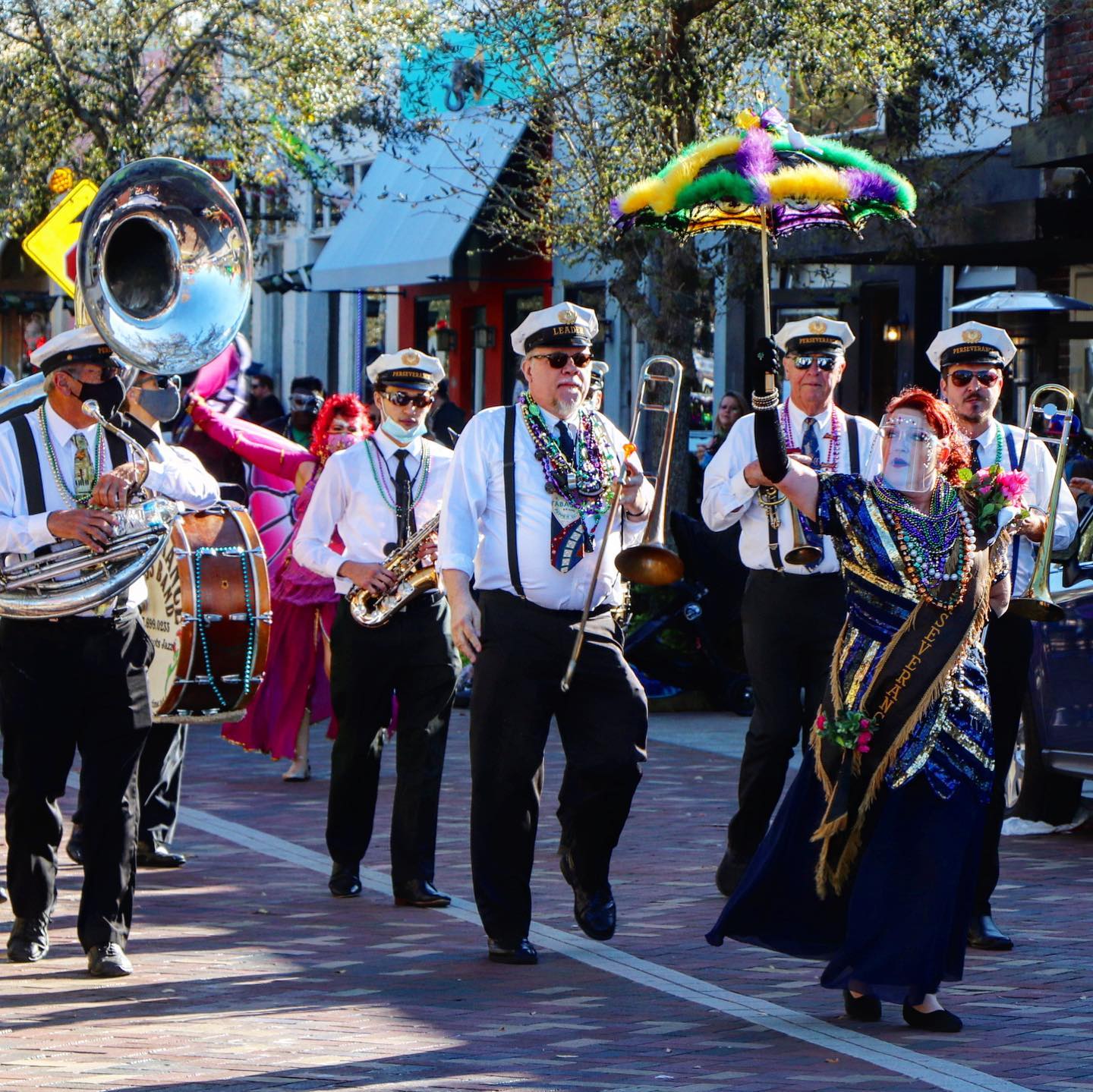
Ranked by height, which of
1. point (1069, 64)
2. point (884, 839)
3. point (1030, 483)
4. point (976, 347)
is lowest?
point (884, 839)

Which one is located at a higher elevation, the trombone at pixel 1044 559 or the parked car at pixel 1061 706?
the trombone at pixel 1044 559

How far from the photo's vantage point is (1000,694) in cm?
777

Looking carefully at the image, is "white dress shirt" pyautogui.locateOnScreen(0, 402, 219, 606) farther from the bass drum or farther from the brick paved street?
the bass drum

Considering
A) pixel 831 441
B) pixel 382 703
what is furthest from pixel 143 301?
pixel 831 441

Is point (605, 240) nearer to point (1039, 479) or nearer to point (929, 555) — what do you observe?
point (1039, 479)

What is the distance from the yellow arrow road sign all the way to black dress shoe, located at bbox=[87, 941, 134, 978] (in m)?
6.99

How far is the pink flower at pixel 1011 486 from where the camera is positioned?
6691mm

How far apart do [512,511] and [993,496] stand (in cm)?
157

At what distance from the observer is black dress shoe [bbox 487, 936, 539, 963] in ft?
24.2

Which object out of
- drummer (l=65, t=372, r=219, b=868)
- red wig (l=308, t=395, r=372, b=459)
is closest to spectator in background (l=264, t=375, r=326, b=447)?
red wig (l=308, t=395, r=372, b=459)

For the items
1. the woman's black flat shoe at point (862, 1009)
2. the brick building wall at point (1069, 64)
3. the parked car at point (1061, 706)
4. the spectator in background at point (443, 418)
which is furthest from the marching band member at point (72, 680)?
the spectator in background at point (443, 418)

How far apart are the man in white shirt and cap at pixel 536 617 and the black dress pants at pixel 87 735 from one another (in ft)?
3.49

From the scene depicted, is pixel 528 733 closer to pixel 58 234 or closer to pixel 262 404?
pixel 58 234

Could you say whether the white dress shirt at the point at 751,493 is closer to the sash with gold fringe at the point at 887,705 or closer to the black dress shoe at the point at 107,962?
the sash with gold fringe at the point at 887,705
